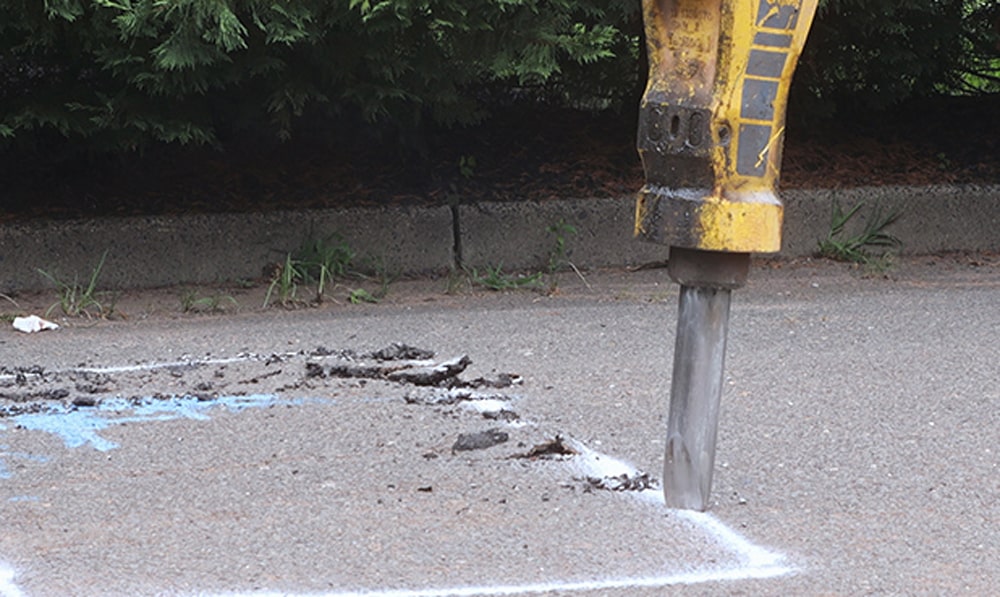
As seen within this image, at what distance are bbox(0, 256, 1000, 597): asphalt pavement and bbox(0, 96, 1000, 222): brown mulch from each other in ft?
4.93

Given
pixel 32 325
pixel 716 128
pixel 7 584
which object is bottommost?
pixel 32 325

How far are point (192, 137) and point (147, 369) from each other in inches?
84.2

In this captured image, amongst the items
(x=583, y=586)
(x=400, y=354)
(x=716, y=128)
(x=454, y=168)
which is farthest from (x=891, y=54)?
(x=583, y=586)

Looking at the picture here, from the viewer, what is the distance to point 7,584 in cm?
333

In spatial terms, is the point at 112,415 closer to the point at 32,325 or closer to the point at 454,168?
the point at 32,325

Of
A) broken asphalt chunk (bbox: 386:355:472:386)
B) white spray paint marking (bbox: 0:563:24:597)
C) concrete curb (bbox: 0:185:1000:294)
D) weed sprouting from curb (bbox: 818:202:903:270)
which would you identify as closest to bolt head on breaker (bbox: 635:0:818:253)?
white spray paint marking (bbox: 0:563:24:597)

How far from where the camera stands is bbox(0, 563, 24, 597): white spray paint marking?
129 inches

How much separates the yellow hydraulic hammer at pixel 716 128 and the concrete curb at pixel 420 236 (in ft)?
15.4

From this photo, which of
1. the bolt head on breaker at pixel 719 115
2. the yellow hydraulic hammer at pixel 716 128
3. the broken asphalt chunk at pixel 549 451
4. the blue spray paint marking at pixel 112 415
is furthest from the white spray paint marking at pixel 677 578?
the blue spray paint marking at pixel 112 415

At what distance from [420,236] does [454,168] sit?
75 centimetres

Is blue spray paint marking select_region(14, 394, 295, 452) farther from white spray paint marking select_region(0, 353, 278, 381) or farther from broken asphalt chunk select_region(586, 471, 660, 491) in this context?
broken asphalt chunk select_region(586, 471, 660, 491)

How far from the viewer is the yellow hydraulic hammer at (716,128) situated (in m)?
3.47

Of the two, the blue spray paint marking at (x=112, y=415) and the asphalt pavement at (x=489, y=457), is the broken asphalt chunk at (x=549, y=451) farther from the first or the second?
the blue spray paint marking at (x=112, y=415)

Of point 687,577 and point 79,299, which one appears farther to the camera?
point 79,299
